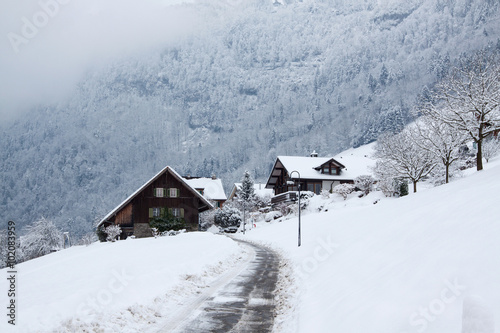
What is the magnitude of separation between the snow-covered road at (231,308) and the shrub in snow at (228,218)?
57.7 meters

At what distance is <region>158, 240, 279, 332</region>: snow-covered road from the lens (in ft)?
32.6

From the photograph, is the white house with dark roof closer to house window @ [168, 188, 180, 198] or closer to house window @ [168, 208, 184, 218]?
house window @ [168, 208, 184, 218]

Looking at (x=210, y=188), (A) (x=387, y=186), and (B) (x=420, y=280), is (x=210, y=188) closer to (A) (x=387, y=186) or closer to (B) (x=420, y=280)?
(A) (x=387, y=186)

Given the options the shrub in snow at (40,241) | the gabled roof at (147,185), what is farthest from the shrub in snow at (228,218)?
the shrub in snow at (40,241)

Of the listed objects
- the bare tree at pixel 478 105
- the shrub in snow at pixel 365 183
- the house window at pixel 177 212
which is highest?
the bare tree at pixel 478 105

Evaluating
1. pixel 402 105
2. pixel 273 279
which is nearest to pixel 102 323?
pixel 273 279

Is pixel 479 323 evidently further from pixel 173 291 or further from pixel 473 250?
pixel 173 291

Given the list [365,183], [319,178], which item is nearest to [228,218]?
[319,178]

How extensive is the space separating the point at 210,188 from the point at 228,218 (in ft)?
114

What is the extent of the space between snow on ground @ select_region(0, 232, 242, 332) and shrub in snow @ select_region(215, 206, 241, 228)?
5608 cm

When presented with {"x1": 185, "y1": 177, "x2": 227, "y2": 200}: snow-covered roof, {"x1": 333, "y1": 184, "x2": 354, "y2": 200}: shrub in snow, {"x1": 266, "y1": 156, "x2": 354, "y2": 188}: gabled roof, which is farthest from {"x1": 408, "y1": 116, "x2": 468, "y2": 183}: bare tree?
{"x1": 185, "y1": 177, "x2": 227, "y2": 200}: snow-covered roof

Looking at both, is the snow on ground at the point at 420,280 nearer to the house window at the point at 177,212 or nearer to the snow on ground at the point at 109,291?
the snow on ground at the point at 109,291

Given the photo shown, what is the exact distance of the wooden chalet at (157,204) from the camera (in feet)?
167

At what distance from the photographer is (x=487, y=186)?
14219mm
